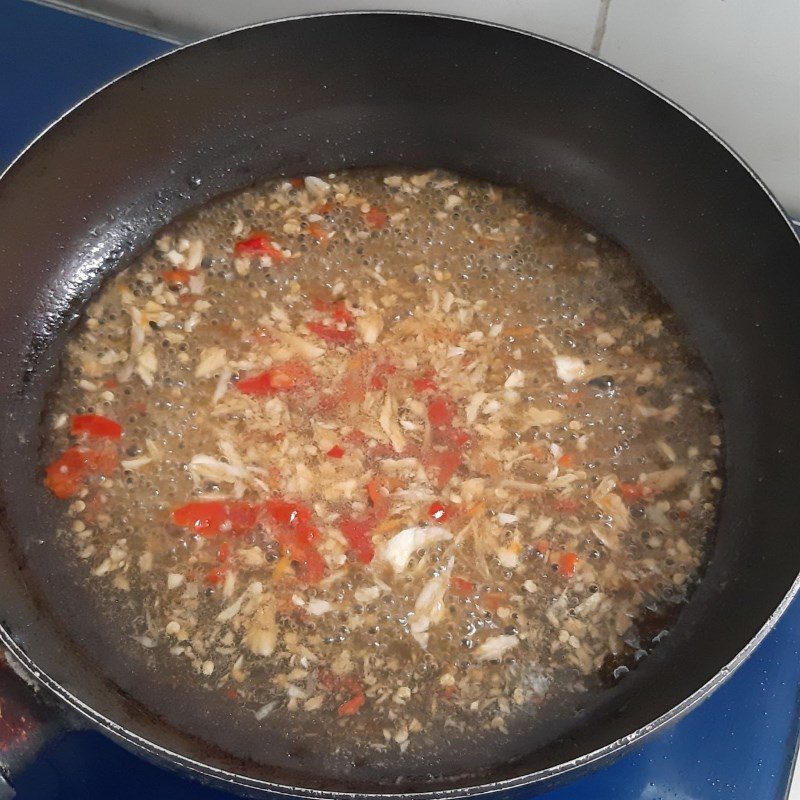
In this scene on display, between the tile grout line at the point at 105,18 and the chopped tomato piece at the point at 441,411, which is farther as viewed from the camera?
the tile grout line at the point at 105,18

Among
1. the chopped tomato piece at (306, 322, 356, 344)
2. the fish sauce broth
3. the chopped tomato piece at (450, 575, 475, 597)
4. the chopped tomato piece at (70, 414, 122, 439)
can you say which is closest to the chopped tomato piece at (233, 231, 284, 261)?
the fish sauce broth

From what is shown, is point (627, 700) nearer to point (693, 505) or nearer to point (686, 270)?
point (693, 505)

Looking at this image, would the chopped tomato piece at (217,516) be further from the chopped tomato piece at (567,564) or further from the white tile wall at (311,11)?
the white tile wall at (311,11)

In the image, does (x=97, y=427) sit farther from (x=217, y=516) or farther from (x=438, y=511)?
(x=438, y=511)

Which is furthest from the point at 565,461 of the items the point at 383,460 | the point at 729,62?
the point at 729,62

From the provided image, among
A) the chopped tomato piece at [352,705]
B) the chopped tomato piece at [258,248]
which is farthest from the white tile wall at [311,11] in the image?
the chopped tomato piece at [352,705]

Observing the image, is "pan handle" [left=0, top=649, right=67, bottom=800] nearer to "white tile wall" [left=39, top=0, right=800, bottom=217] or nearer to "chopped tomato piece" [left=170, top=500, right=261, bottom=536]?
"chopped tomato piece" [left=170, top=500, right=261, bottom=536]
